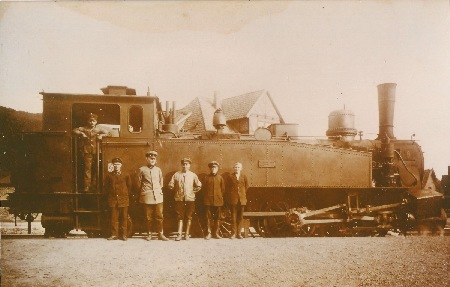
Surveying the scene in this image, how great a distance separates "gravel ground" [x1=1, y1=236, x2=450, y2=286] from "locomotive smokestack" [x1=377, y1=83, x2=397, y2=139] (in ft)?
12.6

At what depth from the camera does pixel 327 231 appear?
7984mm

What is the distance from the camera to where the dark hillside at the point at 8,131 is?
22.3 ft

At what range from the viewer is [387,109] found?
30.5ft

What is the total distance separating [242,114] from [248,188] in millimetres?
18854

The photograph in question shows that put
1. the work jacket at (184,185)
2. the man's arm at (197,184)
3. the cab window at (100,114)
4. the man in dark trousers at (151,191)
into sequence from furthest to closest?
the cab window at (100,114) < the man's arm at (197,184) < the work jacket at (184,185) < the man in dark trousers at (151,191)

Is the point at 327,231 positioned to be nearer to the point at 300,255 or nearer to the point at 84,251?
the point at 300,255

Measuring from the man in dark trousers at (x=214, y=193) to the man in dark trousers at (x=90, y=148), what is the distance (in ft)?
7.19

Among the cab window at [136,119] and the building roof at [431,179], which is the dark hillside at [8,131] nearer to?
the cab window at [136,119]

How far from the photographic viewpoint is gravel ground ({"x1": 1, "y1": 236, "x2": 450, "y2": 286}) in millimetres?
4402

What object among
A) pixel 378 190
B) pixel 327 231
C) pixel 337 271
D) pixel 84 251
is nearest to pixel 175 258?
pixel 84 251

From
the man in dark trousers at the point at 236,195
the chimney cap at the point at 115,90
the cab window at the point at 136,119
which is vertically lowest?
the man in dark trousers at the point at 236,195

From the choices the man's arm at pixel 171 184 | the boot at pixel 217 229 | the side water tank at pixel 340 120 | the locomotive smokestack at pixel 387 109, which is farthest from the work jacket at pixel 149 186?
the locomotive smokestack at pixel 387 109

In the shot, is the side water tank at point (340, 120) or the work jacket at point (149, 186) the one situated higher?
the side water tank at point (340, 120)

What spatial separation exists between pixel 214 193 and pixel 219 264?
7.52ft
